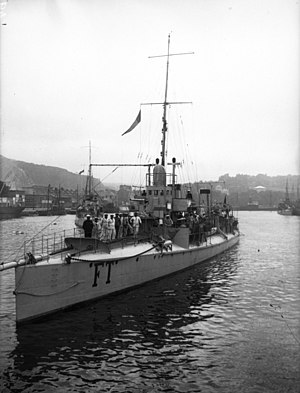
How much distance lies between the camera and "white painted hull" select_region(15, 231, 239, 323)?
14406mm

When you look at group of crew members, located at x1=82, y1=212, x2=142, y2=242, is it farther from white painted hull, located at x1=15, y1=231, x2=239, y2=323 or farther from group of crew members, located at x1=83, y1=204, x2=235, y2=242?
white painted hull, located at x1=15, y1=231, x2=239, y2=323

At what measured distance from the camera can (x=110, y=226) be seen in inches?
795

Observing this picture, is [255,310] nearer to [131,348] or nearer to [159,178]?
[131,348]

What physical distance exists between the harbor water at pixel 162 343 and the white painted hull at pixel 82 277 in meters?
0.48

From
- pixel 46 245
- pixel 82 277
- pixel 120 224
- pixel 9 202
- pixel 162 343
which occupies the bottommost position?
pixel 46 245

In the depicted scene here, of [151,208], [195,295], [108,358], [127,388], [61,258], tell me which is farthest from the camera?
[151,208]

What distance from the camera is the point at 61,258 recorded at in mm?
16344

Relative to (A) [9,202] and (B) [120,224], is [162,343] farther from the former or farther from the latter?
(A) [9,202]

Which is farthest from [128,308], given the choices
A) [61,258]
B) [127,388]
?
[127,388]

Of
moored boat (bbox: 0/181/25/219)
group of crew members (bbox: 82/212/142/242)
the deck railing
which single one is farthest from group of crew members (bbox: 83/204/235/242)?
moored boat (bbox: 0/181/25/219)

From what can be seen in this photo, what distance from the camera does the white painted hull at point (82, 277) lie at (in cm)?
1441

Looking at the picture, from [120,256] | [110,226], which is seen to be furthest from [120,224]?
[120,256]

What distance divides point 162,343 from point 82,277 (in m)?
4.92

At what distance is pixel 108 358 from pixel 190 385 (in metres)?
2.77
